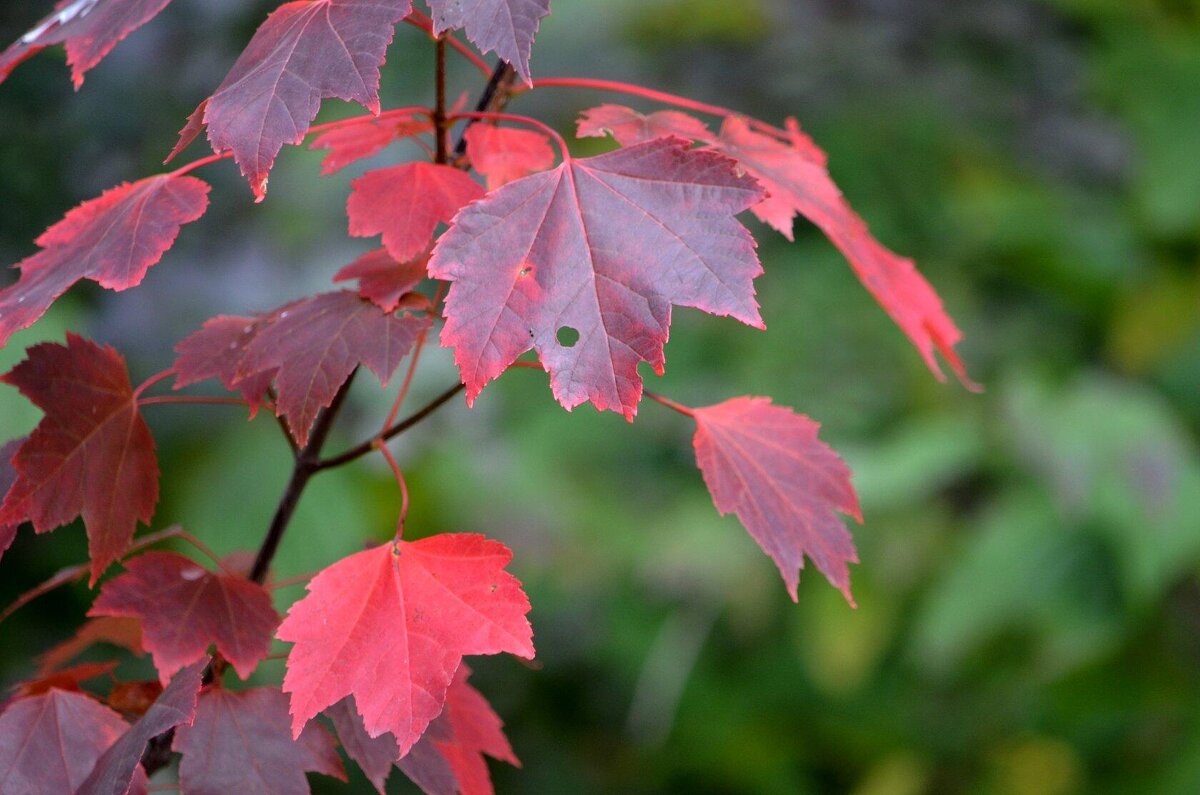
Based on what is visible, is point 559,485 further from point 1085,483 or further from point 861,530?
point 1085,483

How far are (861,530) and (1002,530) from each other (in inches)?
8.5

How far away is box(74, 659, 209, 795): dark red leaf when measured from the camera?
19.6 inches

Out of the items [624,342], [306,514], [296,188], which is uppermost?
[624,342]

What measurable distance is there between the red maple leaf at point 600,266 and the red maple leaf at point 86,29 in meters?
0.19

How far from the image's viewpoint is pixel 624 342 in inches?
19.9

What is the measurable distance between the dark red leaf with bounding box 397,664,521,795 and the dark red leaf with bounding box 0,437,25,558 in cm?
21

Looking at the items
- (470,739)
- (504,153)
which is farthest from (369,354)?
(470,739)

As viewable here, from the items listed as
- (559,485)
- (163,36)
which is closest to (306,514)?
(559,485)

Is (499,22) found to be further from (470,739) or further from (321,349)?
(470,739)

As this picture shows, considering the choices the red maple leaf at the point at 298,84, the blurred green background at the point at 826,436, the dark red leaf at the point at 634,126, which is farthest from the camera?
the blurred green background at the point at 826,436

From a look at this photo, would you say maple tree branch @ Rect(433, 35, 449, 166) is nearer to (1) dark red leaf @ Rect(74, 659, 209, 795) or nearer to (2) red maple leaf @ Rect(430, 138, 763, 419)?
(2) red maple leaf @ Rect(430, 138, 763, 419)

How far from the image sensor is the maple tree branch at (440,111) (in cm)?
58

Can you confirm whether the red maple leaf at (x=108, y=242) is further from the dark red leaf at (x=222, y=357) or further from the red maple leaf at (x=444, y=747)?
the red maple leaf at (x=444, y=747)

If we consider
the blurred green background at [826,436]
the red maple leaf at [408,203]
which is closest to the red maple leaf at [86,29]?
the red maple leaf at [408,203]
